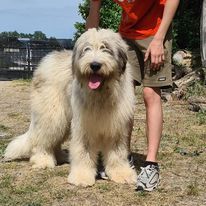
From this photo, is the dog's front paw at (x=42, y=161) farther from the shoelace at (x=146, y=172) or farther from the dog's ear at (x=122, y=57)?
the dog's ear at (x=122, y=57)

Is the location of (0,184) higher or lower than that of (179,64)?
lower

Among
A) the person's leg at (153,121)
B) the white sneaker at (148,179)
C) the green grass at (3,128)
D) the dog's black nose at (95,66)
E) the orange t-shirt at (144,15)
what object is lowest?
the green grass at (3,128)

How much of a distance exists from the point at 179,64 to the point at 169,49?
6.35 metres

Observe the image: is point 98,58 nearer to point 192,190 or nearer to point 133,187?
point 133,187

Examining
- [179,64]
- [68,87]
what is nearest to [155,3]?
[68,87]

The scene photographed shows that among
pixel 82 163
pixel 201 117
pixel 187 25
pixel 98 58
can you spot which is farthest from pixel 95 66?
pixel 187 25

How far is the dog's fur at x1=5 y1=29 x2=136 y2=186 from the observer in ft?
15.9

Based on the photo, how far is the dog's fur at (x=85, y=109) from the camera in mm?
4848

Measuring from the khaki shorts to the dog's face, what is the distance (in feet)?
0.98

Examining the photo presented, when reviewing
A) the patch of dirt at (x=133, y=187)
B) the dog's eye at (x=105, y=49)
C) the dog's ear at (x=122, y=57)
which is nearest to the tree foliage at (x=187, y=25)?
the patch of dirt at (x=133, y=187)

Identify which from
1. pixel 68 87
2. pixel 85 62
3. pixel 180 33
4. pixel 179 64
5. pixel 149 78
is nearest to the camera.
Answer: pixel 85 62

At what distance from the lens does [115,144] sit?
17.4 ft

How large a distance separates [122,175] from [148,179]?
364mm

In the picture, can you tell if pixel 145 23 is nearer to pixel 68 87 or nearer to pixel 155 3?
pixel 155 3
